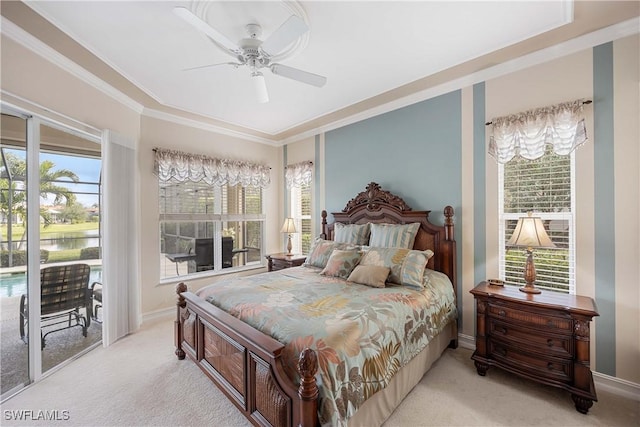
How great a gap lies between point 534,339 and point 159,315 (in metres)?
4.28

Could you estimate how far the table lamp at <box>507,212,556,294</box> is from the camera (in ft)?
7.41

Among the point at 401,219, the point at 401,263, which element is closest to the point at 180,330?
the point at 401,263

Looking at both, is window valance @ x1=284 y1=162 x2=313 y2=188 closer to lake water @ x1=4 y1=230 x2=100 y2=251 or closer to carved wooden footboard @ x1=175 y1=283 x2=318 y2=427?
carved wooden footboard @ x1=175 y1=283 x2=318 y2=427

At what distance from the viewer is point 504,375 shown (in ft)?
7.97

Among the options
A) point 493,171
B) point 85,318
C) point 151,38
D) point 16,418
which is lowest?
point 16,418

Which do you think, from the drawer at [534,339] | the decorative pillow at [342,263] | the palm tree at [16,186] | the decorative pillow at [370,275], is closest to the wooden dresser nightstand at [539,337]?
the drawer at [534,339]

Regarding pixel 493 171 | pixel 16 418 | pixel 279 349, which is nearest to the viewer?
pixel 279 349

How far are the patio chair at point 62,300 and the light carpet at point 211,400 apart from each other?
16.6 inches

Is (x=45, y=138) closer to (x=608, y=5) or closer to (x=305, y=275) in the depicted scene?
(x=305, y=275)

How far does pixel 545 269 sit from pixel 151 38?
13.1 feet

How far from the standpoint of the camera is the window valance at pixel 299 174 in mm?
4777

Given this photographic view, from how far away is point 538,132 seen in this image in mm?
2535

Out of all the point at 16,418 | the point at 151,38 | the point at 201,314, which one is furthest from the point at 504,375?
the point at 151,38

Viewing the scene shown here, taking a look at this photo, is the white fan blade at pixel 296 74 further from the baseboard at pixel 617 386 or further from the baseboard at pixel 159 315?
the baseboard at pixel 159 315
